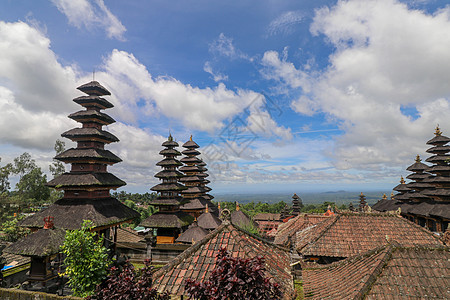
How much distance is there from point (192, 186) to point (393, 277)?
32.1 metres

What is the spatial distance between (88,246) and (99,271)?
1.10 metres

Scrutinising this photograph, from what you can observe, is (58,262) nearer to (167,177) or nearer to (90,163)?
(90,163)

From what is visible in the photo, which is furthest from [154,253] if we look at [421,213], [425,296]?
[421,213]

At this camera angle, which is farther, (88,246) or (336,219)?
(336,219)

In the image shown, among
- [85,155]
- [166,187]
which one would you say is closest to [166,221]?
[166,187]

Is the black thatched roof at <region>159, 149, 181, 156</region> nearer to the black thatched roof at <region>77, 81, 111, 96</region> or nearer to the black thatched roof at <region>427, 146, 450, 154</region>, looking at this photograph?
the black thatched roof at <region>77, 81, 111, 96</region>

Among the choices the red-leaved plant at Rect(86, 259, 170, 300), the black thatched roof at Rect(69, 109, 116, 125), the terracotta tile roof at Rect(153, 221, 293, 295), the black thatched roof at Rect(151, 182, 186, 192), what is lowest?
the red-leaved plant at Rect(86, 259, 170, 300)

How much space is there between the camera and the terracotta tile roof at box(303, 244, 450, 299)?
5.33 meters

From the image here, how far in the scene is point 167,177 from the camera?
29016 mm

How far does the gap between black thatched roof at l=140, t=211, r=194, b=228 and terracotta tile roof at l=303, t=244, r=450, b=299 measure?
2085 cm

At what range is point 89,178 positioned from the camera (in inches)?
706

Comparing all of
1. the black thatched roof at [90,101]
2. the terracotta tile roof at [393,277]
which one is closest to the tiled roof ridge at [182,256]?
the terracotta tile roof at [393,277]

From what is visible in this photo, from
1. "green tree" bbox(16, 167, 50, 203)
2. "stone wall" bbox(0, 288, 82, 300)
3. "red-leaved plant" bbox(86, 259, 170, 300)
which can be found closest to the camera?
"red-leaved plant" bbox(86, 259, 170, 300)

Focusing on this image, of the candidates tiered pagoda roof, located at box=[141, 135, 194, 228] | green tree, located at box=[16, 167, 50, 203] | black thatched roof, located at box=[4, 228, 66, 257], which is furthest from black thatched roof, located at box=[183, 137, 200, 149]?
green tree, located at box=[16, 167, 50, 203]
